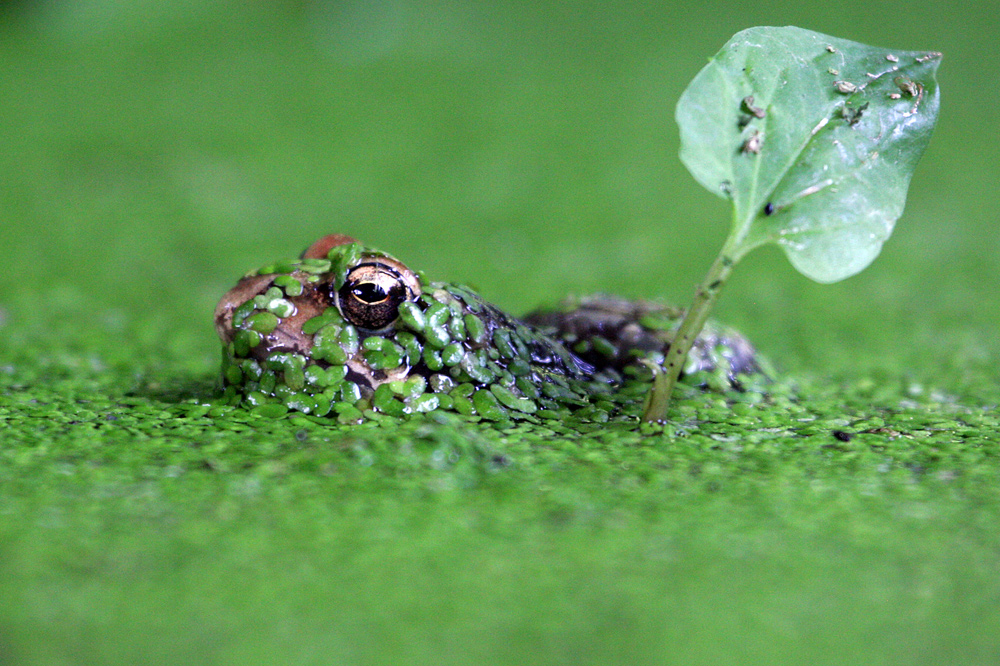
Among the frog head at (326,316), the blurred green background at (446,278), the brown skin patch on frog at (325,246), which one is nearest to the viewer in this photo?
the blurred green background at (446,278)

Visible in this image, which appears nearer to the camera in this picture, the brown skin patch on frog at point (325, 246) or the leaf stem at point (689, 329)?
the leaf stem at point (689, 329)

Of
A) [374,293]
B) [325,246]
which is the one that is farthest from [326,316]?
[325,246]

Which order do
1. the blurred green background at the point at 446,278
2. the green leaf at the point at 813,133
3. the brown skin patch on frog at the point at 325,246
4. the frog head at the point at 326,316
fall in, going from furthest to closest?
the brown skin patch on frog at the point at 325,246
the frog head at the point at 326,316
the green leaf at the point at 813,133
the blurred green background at the point at 446,278

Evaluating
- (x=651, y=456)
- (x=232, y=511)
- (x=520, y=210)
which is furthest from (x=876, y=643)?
(x=520, y=210)

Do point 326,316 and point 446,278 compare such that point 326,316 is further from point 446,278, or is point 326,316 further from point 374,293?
point 446,278

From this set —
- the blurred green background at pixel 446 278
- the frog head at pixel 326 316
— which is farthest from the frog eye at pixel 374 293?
the blurred green background at pixel 446 278

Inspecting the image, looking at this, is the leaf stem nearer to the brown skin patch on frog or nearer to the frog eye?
the frog eye

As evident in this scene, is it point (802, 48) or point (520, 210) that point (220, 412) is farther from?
point (520, 210)

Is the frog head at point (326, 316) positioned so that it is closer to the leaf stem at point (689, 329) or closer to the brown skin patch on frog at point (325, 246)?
the brown skin patch on frog at point (325, 246)
